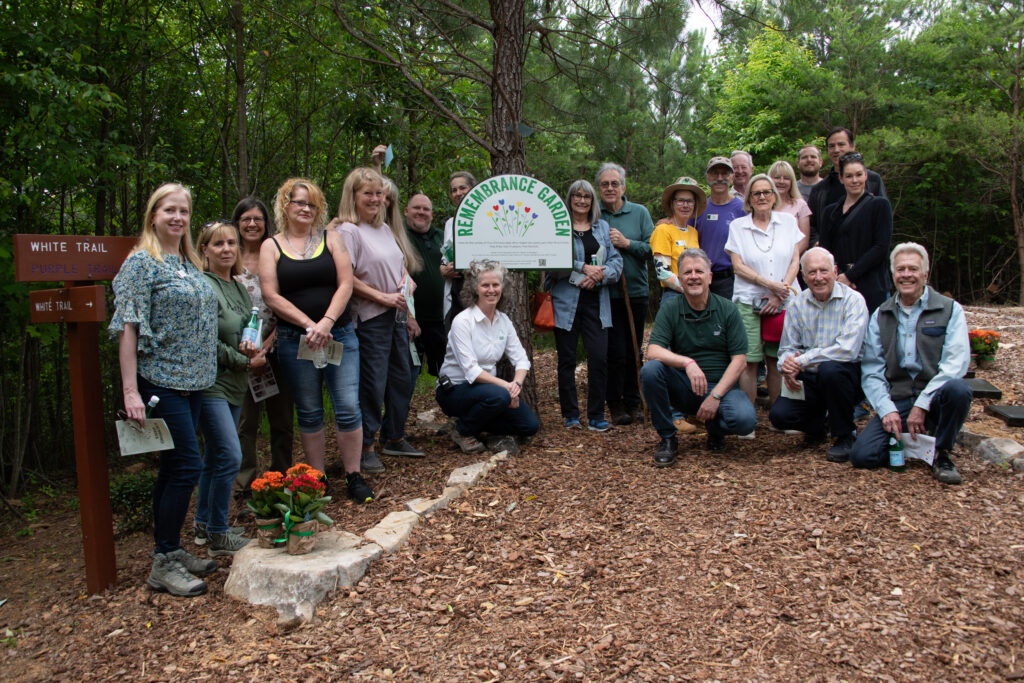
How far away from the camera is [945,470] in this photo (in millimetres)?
3678

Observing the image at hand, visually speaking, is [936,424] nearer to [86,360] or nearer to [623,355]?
[623,355]

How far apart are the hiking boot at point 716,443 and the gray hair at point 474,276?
1.63 meters

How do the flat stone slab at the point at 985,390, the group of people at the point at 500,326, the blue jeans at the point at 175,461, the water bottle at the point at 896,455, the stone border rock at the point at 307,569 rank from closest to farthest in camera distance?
1. the stone border rock at the point at 307,569
2. the blue jeans at the point at 175,461
3. the group of people at the point at 500,326
4. the water bottle at the point at 896,455
5. the flat stone slab at the point at 985,390

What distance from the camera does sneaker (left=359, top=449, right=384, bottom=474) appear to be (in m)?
4.20

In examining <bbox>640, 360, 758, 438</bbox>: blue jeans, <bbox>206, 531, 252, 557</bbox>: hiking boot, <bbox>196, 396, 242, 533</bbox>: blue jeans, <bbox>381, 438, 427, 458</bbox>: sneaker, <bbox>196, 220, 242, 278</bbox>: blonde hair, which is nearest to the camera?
<bbox>196, 396, 242, 533</bbox>: blue jeans

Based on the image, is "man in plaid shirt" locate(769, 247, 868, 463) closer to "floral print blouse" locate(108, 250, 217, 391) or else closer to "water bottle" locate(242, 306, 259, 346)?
"water bottle" locate(242, 306, 259, 346)

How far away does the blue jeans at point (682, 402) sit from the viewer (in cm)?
414

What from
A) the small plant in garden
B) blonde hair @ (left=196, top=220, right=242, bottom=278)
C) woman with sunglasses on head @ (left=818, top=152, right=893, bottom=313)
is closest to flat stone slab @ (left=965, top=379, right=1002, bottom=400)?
the small plant in garden

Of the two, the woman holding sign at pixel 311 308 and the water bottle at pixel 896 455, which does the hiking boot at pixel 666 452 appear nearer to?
the water bottle at pixel 896 455

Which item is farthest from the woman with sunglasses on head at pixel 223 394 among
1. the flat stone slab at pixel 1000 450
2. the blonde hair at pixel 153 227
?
the flat stone slab at pixel 1000 450

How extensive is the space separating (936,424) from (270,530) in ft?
11.2

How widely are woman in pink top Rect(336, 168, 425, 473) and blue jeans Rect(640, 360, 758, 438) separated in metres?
1.53

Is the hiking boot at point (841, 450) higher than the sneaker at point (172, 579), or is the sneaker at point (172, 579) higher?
the hiking boot at point (841, 450)

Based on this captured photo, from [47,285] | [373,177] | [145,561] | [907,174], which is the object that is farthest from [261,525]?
[907,174]
